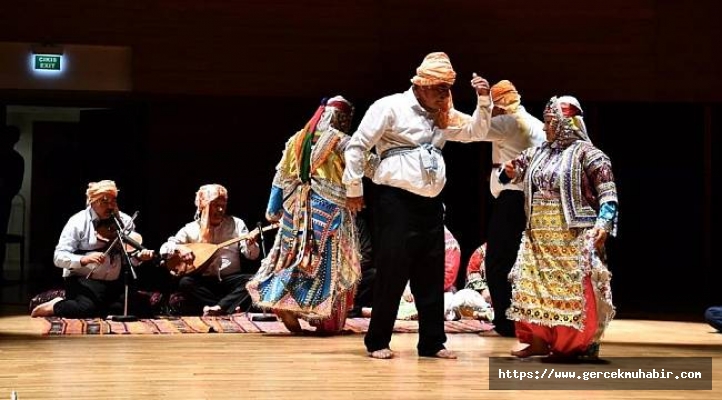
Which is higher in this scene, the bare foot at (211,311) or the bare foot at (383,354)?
the bare foot at (383,354)

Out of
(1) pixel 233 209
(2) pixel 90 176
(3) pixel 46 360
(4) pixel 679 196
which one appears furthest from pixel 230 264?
(4) pixel 679 196

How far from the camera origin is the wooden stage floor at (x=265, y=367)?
14.0 ft

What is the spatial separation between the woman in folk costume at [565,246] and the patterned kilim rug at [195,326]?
162cm

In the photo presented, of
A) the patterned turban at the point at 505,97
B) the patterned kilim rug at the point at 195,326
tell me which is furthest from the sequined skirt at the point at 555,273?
the patterned kilim rug at the point at 195,326

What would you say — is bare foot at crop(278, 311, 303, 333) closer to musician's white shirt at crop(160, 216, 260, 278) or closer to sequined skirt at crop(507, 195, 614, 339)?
musician's white shirt at crop(160, 216, 260, 278)

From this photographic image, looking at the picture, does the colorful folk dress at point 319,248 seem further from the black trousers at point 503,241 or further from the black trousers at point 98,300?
the black trousers at point 98,300

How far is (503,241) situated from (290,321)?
4.47 feet

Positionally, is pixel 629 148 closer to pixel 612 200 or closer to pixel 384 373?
pixel 612 200

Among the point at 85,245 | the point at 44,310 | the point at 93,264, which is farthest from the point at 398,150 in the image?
the point at 44,310

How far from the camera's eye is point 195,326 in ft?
22.9

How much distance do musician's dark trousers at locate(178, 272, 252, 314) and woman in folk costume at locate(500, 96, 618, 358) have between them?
3.14 meters

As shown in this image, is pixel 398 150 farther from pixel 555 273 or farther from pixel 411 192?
pixel 555 273

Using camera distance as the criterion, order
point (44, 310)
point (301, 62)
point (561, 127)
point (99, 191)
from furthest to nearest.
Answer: point (301, 62)
point (44, 310)
point (99, 191)
point (561, 127)

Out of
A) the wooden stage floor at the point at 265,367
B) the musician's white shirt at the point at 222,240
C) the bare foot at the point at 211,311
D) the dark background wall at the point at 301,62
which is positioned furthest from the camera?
the dark background wall at the point at 301,62
